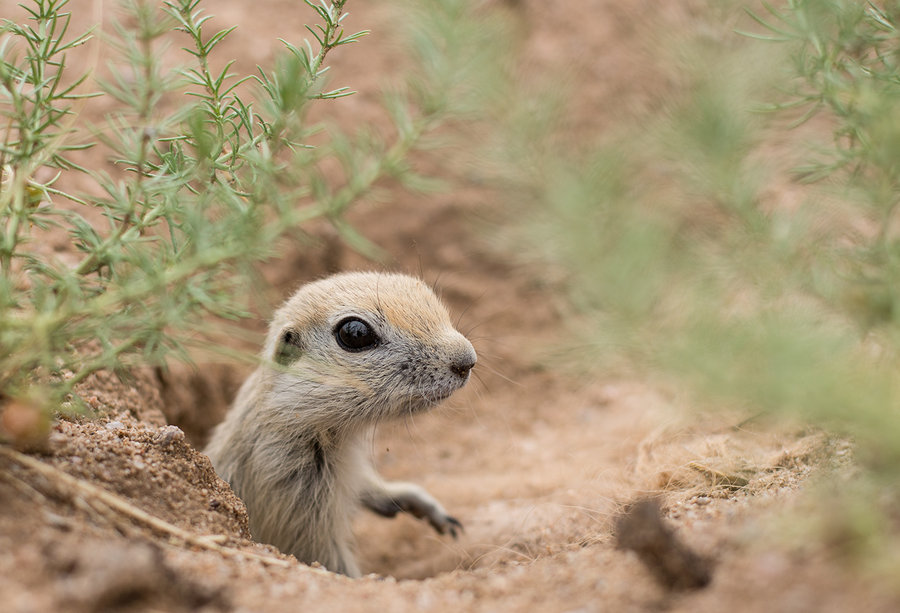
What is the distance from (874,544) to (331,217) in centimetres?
157

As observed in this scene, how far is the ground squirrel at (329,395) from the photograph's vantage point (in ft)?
11.3

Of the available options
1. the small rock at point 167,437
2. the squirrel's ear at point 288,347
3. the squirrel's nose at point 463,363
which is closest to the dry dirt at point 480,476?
the small rock at point 167,437

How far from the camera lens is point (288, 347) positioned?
3582 mm

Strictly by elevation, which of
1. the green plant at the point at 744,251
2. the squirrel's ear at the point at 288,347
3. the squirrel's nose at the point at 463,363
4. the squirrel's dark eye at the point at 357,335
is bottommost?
the squirrel's ear at the point at 288,347

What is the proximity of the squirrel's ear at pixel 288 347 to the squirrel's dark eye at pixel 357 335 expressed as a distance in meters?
0.24

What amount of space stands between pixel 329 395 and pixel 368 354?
0.26 meters

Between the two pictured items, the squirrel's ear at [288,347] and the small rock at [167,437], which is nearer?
the small rock at [167,437]

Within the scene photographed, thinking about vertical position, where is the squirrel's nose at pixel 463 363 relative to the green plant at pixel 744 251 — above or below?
below

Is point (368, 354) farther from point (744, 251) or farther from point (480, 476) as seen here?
point (480, 476)

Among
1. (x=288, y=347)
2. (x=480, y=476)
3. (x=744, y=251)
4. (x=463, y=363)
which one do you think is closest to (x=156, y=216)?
(x=288, y=347)

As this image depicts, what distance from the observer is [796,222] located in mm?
2312

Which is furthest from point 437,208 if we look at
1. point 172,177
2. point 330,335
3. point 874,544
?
point 874,544

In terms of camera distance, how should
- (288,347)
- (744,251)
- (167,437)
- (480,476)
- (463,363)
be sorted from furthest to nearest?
(480,476) < (288,347) < (463,363) < (167,437) < (744,251)

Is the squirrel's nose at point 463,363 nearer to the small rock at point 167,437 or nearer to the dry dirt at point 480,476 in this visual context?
the dry dirt at point 480,476
